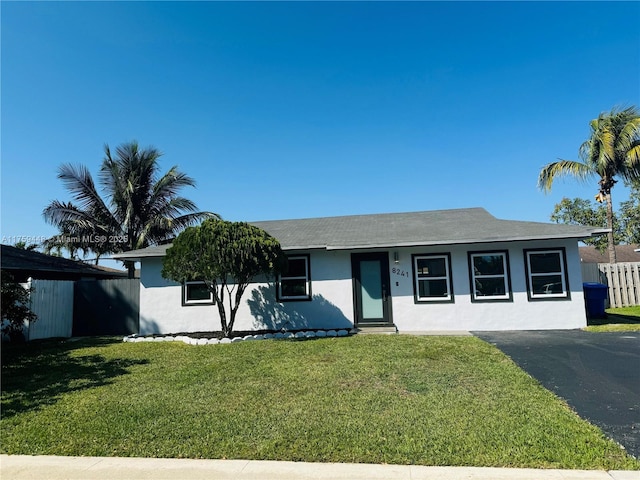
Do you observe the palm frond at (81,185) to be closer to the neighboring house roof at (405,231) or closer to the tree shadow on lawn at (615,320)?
the neighboring house roof at (405,231)

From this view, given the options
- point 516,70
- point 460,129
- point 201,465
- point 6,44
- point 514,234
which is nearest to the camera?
point 201,465

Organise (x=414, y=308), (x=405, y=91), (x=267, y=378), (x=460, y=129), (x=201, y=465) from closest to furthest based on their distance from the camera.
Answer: (x=201, y=465)
(x=267, y=378)
(x=414, y=308)
(x=405, y=91)
(x=460, y=129)

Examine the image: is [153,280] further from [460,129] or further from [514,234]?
[460,129]

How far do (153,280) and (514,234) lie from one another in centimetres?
1144

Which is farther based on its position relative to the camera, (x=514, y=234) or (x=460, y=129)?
(x=460, y=129)

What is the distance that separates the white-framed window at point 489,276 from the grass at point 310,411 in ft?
11.9

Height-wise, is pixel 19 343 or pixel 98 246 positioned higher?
pixel 98 246

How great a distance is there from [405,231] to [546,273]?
4.24 metres

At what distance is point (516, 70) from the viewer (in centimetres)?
1216

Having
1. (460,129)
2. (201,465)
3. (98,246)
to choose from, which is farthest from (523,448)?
(98,246)

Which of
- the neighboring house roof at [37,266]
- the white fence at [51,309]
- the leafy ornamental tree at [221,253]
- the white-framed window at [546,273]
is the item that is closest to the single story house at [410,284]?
the white-framed window at [546,273]

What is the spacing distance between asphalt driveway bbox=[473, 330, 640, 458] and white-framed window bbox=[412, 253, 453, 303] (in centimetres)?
167

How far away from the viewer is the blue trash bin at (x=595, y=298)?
11531 mm

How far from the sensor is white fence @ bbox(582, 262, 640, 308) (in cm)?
1427
